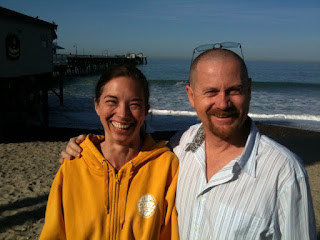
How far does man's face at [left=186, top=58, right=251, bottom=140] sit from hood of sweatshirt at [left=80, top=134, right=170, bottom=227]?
51 centimetres

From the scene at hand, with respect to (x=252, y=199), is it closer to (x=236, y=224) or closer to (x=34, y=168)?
(x=236, y=224)

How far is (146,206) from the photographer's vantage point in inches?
94.3

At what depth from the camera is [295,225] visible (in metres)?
1.95

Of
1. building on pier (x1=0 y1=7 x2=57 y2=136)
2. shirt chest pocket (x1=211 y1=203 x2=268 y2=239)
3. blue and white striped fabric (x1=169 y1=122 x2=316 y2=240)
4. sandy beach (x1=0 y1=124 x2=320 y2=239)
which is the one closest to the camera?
blue and white striped fabric (x1=169 y1=122 x2=316 y2=240)

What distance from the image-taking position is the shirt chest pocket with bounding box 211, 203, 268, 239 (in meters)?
2.08

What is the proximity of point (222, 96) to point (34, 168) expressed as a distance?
8912mm

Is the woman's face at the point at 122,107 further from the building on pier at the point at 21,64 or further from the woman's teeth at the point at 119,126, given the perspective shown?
the building on pier at the point at 21,64

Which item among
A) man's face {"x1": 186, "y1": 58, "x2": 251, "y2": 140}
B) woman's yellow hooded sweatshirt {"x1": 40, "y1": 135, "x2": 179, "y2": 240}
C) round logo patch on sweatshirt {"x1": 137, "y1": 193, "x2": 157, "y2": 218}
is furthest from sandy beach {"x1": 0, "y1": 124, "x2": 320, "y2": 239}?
man's face {"x1": 186, "y1": 58, "x2": 251, "y2": 140}

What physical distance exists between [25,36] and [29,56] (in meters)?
1.09

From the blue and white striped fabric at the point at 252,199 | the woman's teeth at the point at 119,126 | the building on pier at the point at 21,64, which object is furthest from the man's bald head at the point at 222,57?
the building on pier at the point at 21,64

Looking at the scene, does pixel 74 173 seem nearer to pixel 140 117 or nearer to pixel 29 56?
pixel 140 117

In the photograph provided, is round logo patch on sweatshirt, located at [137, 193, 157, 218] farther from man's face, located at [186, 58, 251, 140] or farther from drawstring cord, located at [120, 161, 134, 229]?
man's face, located at [186, 58, 251, 140]

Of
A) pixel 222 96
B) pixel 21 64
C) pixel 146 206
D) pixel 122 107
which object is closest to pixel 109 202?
pixel 146 206

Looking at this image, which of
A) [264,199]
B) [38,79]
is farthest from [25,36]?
[264,199]
